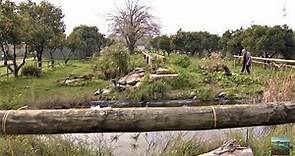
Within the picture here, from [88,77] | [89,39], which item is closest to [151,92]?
[88,77]

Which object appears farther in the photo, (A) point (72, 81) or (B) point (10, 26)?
(A) point (72, 81)

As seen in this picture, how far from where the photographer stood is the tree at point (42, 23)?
2300 centimetres

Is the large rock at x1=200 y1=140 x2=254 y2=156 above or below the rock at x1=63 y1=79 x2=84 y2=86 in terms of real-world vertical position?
above

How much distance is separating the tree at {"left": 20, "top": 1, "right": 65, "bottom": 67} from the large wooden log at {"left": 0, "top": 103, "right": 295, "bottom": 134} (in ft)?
59.4

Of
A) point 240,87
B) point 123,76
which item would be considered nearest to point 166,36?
point 123,76

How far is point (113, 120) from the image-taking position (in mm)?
3471

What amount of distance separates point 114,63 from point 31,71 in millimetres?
4312

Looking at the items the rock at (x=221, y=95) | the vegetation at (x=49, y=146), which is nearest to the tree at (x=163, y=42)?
the rock at (x=221, y=95)

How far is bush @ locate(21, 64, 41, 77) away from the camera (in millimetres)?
21453

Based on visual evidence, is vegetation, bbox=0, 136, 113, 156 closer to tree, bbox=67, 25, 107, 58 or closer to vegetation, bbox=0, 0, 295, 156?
vegetation, bbox=0, 0, 295, 156

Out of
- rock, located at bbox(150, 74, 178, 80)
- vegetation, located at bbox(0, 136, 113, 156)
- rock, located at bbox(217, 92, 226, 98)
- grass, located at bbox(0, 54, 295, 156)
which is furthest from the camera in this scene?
rock, located at bbox(150, 74, 178, 80)

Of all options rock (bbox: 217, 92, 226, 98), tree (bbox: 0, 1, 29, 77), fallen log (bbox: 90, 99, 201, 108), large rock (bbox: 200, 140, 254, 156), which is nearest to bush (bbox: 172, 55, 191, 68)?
rock (bbox: 217, 92, 226, 98)

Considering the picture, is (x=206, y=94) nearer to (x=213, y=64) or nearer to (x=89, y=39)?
(x=213, y=64)

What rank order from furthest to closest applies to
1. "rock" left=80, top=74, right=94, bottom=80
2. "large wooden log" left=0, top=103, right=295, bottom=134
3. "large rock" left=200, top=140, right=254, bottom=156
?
1. "rock" left=80, top=74, right=94, bottom=80
2. "large rock" left=200, top=140, right=254, bottom=156
3. "large wooden log" left=0, top=103, right=295, bottom=134
